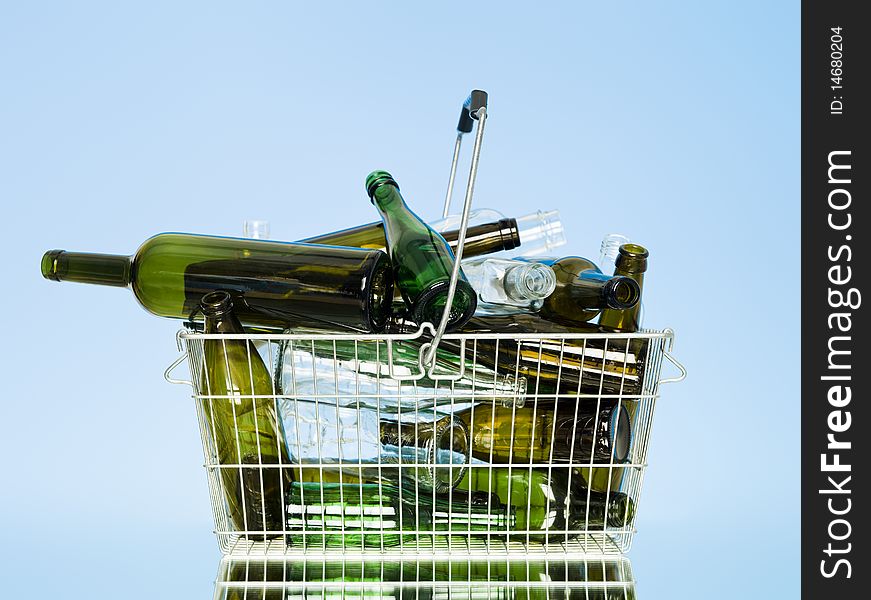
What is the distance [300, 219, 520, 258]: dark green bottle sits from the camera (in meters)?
1.26

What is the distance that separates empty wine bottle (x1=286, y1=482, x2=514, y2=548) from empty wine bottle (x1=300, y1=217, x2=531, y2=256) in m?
0.33

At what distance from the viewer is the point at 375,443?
1065 mm

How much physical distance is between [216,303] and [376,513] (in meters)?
0.29

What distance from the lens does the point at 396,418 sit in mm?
1059

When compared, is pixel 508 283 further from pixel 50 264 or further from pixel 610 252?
pixel 50 264

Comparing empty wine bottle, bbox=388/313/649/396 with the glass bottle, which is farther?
the glass bottle

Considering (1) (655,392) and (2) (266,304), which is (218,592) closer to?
(2) (266,304)

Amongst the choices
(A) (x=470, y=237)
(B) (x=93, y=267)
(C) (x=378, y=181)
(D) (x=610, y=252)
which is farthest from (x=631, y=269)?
(B) (x=93, y=267)

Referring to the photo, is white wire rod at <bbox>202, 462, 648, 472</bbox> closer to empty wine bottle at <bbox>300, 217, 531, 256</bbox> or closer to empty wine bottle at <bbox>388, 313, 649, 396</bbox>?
empty wine bottle at <bbox>388, 313, 649, 396</bbox>

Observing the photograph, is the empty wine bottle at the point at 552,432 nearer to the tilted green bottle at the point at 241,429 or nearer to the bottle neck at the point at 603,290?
the bottle neck at the point at 603,290

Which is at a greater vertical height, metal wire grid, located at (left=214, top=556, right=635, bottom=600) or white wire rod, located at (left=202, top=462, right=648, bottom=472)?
white wire rod, located at (left=202, top=462, right=648, bottom=472)
